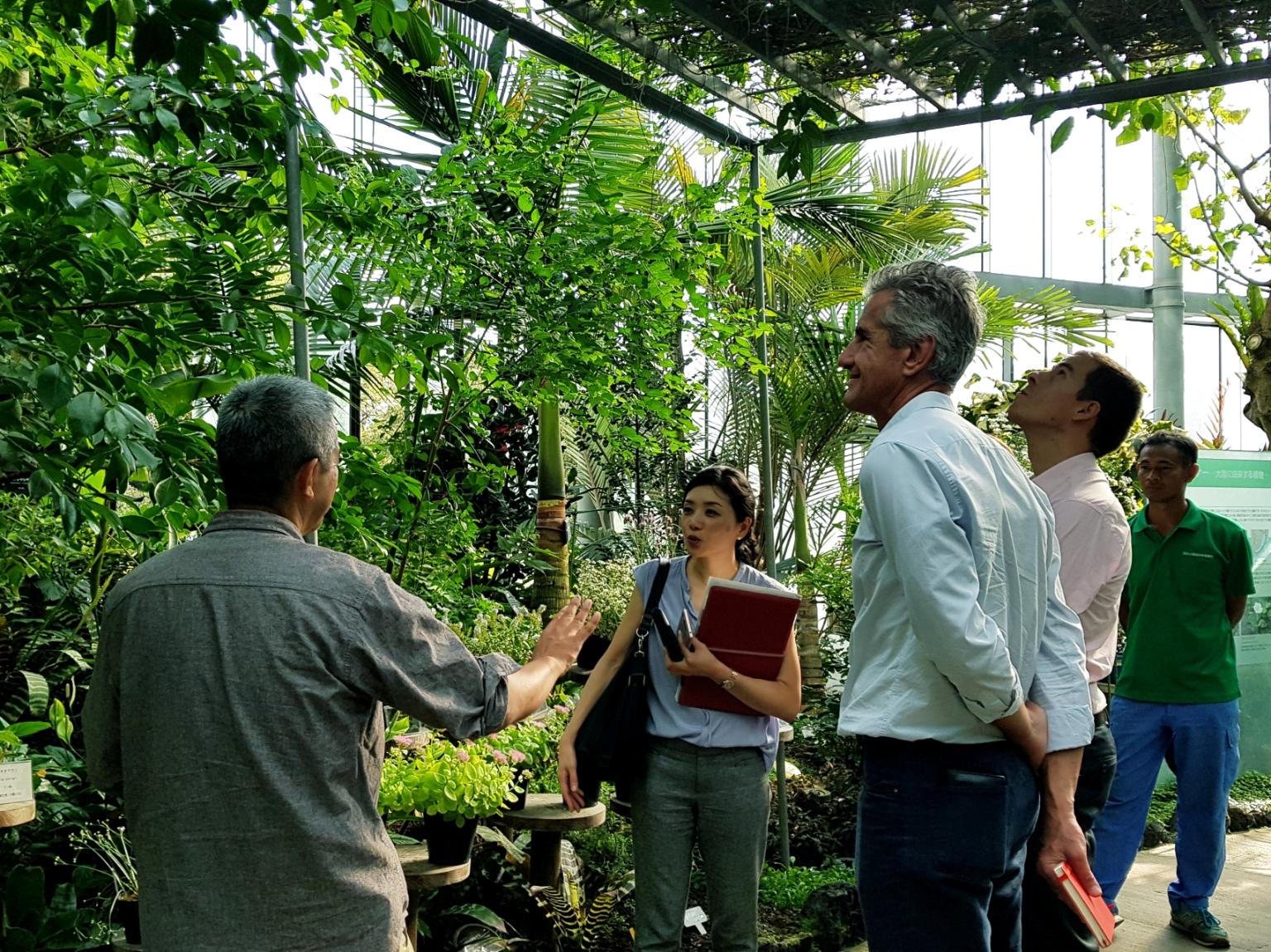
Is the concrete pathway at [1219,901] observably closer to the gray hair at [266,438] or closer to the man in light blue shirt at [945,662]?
the man in light blue shirt at [945,662]

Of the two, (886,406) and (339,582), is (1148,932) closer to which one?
(886,406)

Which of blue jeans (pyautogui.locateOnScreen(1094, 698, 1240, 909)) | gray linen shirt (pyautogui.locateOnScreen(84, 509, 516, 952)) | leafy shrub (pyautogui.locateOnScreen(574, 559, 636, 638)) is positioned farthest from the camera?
leafy shrub (pyautogui.locateOnScreen(574, 559, 636, 638))

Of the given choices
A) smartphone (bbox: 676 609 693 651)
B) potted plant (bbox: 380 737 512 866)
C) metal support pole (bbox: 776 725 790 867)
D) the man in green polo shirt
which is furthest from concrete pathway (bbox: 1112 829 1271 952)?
potted plant (bbox: 380 737 512 866)

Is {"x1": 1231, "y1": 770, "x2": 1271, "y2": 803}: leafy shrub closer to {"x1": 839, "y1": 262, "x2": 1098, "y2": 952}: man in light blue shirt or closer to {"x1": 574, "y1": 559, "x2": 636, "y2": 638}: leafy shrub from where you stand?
{"x1": 574, "y1": 559, "x2": 636, "y2": 638}: leafy shrub

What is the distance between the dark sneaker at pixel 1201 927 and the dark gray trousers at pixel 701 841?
8.21 feet

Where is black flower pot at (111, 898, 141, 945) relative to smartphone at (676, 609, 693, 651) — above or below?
below

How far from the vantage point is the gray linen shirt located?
189 cm

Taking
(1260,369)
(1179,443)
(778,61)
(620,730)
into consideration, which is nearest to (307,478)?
(620,730)

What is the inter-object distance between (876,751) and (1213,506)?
555cm

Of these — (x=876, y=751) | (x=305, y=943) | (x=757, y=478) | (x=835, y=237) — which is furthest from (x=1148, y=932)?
(x=757, y=478)

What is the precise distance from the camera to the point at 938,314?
230cm

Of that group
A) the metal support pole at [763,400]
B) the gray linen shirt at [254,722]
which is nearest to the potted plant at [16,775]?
the gray linen shirt at [254,722]

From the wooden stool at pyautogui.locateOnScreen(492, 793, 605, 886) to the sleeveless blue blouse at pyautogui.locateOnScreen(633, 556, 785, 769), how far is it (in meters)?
0.70

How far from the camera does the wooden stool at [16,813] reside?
3.07 meters
